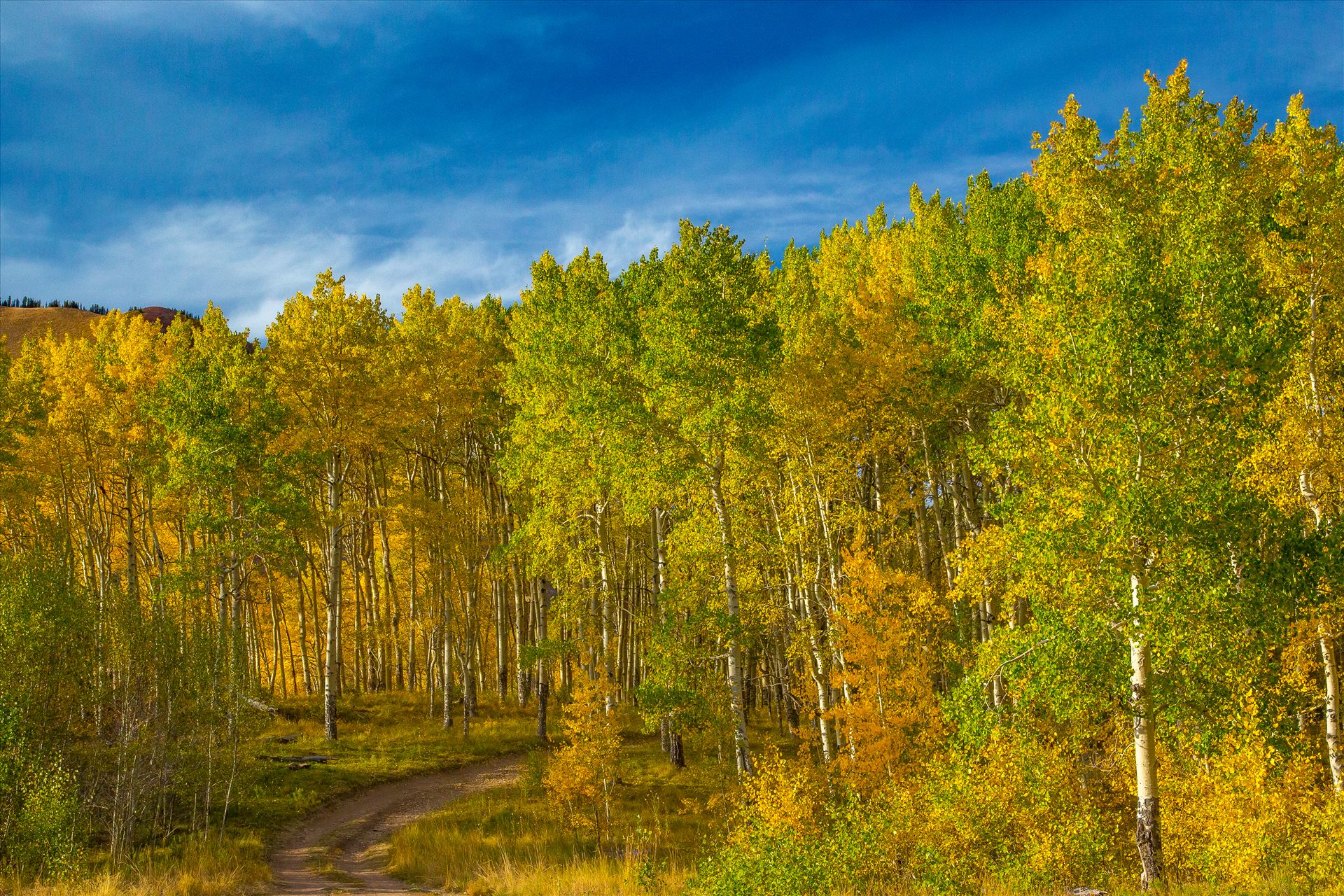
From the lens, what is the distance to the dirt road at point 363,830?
17.1 m

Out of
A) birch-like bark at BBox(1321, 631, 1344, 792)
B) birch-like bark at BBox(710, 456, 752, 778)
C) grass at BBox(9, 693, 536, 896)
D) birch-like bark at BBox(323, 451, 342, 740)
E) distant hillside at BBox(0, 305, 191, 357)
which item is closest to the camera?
birch-like bark at BBox(1321, 631, 1344, 792)

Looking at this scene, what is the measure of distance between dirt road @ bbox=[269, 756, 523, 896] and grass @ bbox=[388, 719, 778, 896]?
69 centimetres

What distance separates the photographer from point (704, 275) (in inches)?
823

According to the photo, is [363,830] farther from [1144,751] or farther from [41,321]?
[41,321]

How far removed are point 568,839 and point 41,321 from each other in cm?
16313

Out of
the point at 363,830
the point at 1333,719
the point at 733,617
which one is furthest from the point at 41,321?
the point at 1333,719

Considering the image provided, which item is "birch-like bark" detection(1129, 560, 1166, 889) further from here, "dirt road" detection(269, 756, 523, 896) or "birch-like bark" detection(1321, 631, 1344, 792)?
"dirt road" detection(269, 756, 523, 896)

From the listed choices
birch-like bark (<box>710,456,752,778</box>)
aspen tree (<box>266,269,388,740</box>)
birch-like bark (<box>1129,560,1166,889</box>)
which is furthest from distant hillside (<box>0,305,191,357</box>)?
birch-like bark (<box>1129,560,1166,889</box>)

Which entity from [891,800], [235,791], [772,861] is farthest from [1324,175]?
[235,791]

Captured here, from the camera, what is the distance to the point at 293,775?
24.0m

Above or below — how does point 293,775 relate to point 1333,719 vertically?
below

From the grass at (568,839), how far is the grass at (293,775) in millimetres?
3199

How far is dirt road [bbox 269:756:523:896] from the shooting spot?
56.0 ft

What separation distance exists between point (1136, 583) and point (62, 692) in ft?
66.1
